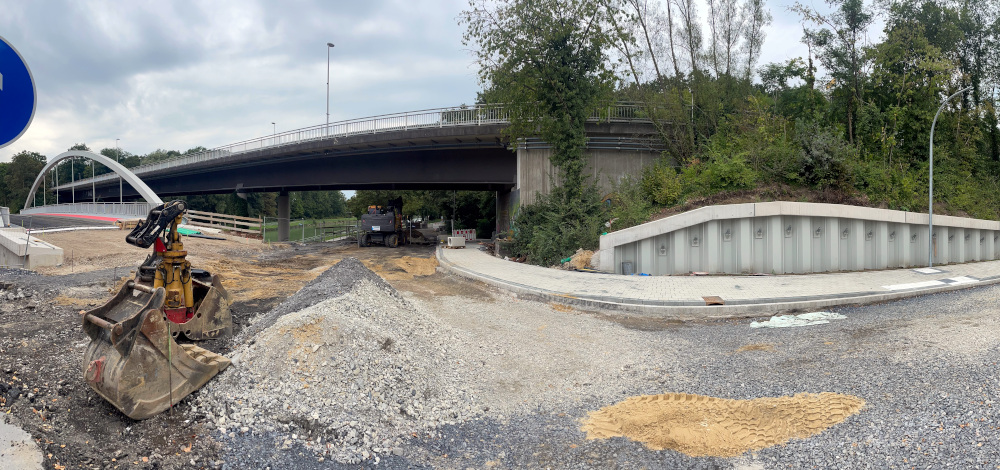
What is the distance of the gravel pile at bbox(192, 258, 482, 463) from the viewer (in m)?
5.05

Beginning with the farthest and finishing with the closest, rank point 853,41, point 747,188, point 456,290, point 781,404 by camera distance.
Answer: point 853,41 < point 747,188 < point 456,290 < point 781,404

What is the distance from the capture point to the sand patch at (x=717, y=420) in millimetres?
4871

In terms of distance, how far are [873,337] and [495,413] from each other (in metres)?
6.00

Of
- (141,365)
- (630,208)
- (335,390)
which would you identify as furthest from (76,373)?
(630,208)

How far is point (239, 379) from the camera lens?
18.8 ft

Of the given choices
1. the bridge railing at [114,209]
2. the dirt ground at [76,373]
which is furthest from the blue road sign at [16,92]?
the bridge railing at [114,209]

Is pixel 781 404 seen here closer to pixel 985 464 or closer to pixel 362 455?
pixel 985 464

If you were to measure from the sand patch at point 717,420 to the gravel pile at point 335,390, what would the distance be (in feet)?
5.18

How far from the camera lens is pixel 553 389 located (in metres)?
6.50

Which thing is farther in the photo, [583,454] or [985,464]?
[583,454]

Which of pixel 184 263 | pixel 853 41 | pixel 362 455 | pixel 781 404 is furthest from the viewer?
pixel 853 41

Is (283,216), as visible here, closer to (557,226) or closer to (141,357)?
(557,226)

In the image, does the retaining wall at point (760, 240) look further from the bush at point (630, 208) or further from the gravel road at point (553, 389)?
the gravel road at point (553, 389)

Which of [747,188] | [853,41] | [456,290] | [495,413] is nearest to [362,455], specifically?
[495,413]
